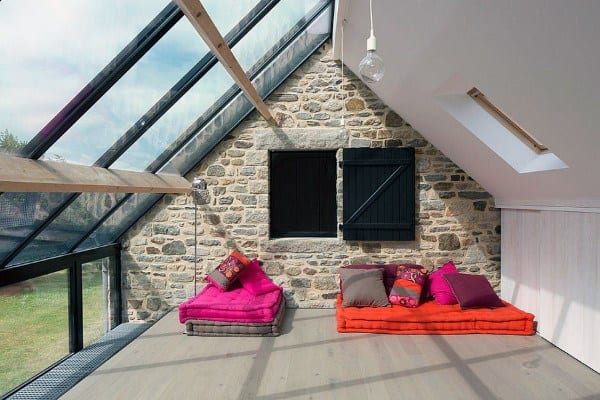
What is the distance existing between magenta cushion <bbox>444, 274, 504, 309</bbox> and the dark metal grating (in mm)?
3538

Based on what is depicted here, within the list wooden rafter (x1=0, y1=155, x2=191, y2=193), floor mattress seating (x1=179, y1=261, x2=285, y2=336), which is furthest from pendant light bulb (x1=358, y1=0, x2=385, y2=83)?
floor mattress seating (x1=179, y1=261, x2=285, y2=336)

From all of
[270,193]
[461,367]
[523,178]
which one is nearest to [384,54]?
[523,178]

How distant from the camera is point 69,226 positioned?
450 cm

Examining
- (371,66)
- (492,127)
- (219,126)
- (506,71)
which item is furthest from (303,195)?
(371,66)

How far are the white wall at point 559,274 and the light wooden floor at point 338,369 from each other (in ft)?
0.72

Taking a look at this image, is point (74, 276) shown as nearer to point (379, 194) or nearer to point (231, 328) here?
point (231, 328)

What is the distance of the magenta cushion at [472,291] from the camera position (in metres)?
5.23

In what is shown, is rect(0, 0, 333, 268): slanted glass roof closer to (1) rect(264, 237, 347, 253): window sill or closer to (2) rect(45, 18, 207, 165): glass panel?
(2) rect(45, 18, 207, 165): glass panel

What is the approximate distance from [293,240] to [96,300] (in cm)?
240

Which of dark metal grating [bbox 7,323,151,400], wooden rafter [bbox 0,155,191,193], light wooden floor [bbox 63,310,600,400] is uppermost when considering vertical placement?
wooden rafter [bbox 0,155,191,193]

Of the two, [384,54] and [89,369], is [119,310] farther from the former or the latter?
[384,54]

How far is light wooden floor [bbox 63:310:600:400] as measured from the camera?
354cm

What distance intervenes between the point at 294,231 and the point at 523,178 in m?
2.86

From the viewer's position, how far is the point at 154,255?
6.04m
